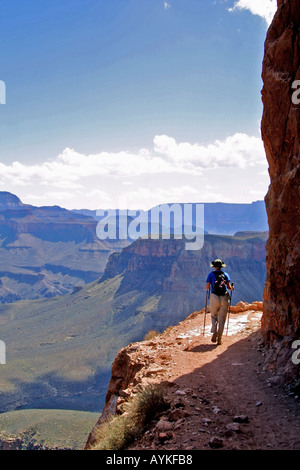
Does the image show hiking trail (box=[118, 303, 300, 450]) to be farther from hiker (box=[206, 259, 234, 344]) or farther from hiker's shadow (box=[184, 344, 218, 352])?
hiker (box=[206, 259, 234, 344])

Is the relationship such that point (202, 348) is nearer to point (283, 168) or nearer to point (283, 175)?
point (283, 175)

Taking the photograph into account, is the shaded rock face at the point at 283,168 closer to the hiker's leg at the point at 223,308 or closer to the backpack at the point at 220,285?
the hiker's leg at the point at 223,308

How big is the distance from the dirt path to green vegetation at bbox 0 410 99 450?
3494cm

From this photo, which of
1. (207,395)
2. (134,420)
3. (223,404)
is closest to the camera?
(134,420)

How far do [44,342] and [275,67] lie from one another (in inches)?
3810

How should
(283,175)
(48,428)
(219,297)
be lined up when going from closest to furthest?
(283,175), (219,297), (48,428)

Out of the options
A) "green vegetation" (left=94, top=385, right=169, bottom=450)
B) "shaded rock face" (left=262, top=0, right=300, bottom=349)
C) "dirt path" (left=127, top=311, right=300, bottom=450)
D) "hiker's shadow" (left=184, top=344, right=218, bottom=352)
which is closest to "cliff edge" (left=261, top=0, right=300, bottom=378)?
"shaded rock face" (left=262, top=0, right=300, bottom=349)

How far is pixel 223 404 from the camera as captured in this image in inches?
298

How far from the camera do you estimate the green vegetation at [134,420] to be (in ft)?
22.2

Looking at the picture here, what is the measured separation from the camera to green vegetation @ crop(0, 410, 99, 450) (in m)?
42.7

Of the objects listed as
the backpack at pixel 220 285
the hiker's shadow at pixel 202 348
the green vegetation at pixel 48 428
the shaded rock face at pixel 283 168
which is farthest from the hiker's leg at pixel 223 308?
the green vegetation at pixel 48 428

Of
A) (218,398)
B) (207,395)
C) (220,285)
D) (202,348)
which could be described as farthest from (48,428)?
(218,398)

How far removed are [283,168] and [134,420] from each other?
7.17 metres
